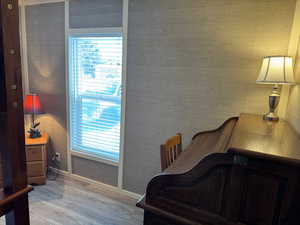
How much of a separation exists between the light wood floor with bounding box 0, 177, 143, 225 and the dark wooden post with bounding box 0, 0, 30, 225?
1.55 m

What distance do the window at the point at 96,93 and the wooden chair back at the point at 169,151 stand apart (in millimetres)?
950

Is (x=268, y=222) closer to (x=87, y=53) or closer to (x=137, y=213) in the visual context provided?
(x=137, y=213)

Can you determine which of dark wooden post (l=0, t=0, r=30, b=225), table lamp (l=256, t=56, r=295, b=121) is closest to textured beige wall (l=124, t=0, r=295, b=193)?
table lamp (l=256, t=56, r=295, b=121)

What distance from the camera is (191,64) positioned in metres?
2.10

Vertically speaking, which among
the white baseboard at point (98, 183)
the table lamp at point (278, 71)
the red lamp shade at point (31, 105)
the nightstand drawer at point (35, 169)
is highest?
the table lamp at point (278, 71)

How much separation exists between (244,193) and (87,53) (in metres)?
2.43

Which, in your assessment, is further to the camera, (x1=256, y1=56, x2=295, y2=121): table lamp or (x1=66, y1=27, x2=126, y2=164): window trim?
(x1=66, y1=27, x2=126, y2=164): window trim

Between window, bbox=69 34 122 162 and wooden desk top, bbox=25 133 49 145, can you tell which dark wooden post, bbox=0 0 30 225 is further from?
wooden desk top, bbox=25 133 49 145

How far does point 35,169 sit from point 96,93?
1.31m

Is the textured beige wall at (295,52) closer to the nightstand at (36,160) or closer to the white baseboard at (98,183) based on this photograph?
the white baseboard at (98,183)

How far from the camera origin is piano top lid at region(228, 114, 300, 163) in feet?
2.71

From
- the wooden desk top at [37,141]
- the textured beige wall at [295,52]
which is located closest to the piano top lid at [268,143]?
the textured beige wall at [295,52]

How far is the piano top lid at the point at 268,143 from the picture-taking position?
827mm

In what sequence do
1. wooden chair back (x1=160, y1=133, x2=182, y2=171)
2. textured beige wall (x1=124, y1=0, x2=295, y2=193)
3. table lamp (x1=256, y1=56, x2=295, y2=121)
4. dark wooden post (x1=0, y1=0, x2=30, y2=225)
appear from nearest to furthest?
dark wooden post (x1=0, y1=0, x2=30, y2=225), table lamp (x1=256, y1=56, x2=295, y2=121), wooden chair back (x1=160, y1=133, x2=182, y2=171), textured beige wall (x1=124, y1=0, x2=295, y2=193)
